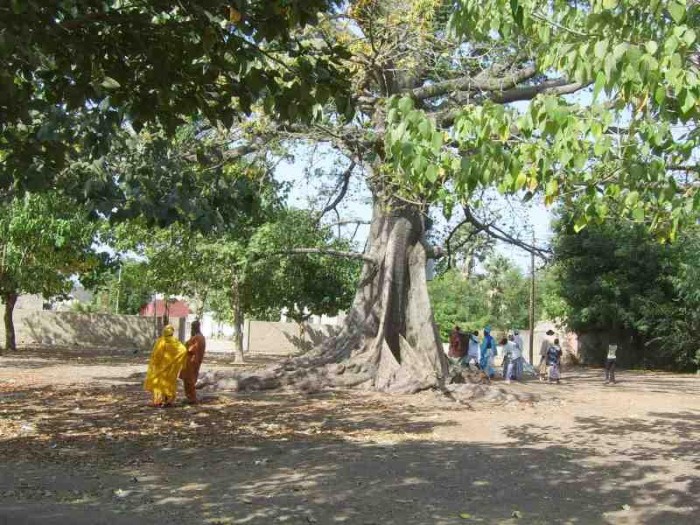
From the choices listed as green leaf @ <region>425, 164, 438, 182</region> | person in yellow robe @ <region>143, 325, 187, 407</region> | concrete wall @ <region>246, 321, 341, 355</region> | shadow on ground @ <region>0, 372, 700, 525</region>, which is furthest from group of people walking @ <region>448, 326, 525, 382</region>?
concrete wall @ <region>246, 321, 341, 355</region>

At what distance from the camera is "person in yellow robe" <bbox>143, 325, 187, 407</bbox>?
12.9 metres

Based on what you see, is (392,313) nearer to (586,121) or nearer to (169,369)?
(169,369)

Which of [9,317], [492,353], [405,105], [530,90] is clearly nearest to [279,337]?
[9,317]

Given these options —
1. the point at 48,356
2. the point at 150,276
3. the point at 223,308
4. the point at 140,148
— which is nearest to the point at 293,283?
the point at 150,276

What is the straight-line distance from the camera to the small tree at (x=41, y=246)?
21656mm

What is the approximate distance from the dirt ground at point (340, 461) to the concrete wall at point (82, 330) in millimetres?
25028

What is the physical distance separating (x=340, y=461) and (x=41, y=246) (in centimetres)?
1766

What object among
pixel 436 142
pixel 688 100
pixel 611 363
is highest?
pixel 688 100

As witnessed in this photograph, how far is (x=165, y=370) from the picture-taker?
506 inches

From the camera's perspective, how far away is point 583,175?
6.89 metres

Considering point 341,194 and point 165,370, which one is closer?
point 165,370

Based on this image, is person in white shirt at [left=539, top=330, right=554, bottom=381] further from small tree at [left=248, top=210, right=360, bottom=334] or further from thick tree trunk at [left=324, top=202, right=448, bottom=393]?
small tree at [left=248, top=210, right=360, bottom=334]

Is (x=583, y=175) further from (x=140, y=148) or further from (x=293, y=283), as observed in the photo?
(x=293, y=283)

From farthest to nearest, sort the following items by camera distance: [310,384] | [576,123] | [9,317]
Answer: [9,317] < [310,384] < [576,123]
